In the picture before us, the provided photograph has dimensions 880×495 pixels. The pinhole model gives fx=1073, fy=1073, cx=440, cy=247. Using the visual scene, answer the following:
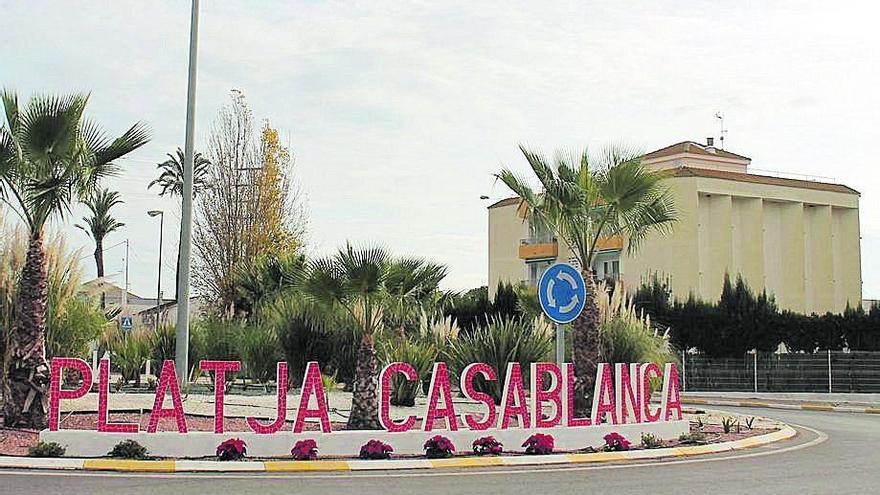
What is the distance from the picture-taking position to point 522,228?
72.9 m

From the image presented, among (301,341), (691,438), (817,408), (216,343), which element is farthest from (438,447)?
(817,408)

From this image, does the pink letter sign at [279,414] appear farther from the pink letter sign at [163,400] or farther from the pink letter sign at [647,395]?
the pink letter sign at [647,395]

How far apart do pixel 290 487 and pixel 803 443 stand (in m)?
11.0

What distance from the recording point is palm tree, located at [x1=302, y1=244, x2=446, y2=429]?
16641 mm

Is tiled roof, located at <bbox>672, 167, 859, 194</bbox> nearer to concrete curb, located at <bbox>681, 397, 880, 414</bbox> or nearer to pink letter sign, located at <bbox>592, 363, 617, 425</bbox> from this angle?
concrete curb, located at <bbox>681, 397, 880, 414</bbox>

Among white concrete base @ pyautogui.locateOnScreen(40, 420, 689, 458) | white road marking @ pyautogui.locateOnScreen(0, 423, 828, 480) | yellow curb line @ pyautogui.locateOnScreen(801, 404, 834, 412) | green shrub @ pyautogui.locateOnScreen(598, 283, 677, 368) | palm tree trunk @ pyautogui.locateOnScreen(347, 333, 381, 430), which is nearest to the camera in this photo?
white road marking @ pyautogui.locateOnScreen(0, 423, 828, 480)

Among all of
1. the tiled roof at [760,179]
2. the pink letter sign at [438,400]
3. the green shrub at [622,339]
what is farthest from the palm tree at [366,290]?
the tiled roof at [760,179]

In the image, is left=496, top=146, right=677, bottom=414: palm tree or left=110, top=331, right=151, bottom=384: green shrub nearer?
left=496, top=146, right=677, bottom=414: palm tree

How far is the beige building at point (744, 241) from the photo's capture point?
198 feet

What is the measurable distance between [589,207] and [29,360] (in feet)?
32.7

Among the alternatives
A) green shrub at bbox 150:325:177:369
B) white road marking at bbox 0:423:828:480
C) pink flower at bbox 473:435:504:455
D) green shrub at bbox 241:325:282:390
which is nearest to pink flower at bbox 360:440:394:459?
white road marking at bbox 0:423:828:480

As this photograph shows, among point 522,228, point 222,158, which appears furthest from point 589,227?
point 522,228

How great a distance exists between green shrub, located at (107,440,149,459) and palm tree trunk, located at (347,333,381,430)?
3.50 metres

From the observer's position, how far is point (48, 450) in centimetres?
1448
